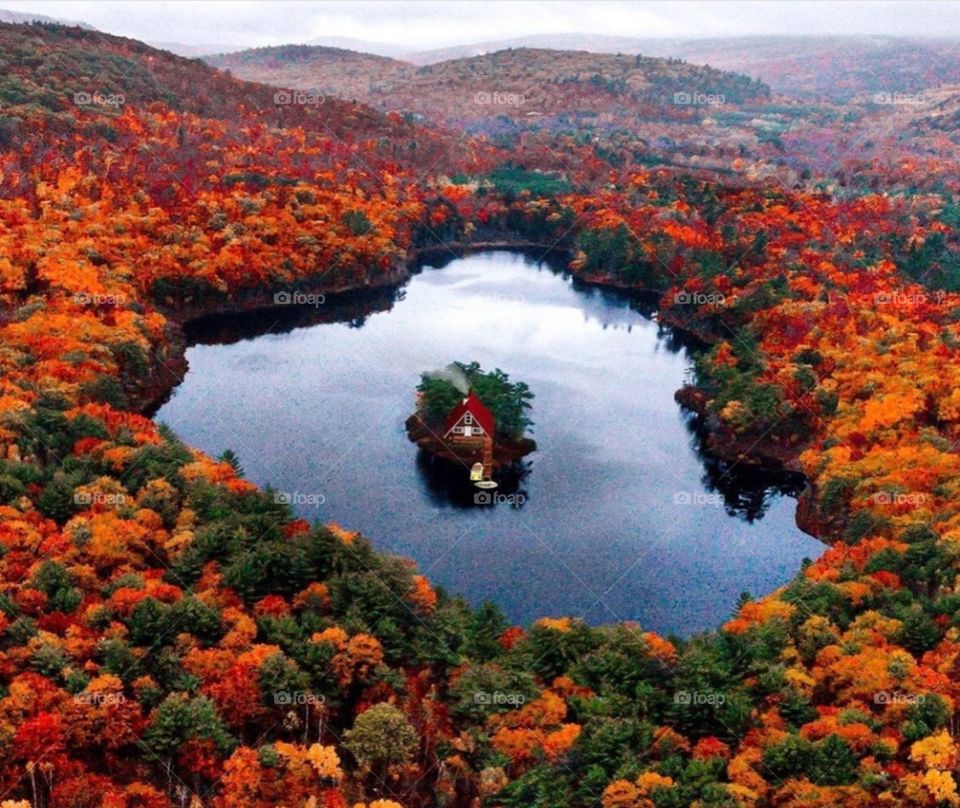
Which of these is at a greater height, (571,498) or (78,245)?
(78,245)

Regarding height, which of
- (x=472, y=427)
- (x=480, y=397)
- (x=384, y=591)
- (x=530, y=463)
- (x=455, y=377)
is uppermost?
(x=455, y=377)

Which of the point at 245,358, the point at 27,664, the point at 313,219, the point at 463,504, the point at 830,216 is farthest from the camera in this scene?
the point at 830,216

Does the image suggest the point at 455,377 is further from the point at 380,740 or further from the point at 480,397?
the point at 380,740

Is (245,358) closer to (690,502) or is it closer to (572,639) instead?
(690,502)

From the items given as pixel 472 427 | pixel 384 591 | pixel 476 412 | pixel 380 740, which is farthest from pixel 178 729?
pixel 472 427

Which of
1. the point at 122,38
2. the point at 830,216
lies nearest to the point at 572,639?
the point at 830,216

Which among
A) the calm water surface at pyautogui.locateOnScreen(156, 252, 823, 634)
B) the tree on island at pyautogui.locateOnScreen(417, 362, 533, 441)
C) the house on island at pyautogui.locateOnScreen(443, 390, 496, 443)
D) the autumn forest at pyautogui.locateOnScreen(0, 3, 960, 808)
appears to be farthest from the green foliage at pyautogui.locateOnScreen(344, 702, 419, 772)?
the tree on island at pyautogui.locateOnScreen(417, 362, 533, 441)
